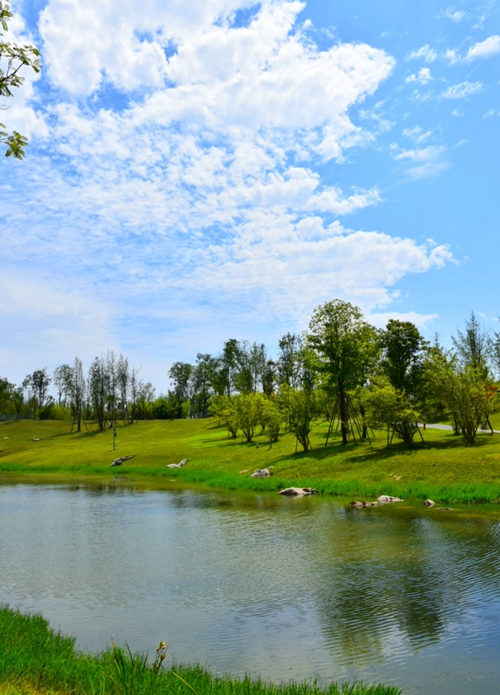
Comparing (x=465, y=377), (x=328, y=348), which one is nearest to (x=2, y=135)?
(x=465, y=377)

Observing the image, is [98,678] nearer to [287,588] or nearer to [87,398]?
[287,588]

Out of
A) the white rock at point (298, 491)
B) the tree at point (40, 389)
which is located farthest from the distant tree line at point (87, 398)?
the white rock at point (298, 491)

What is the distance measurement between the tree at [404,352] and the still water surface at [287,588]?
18.6m

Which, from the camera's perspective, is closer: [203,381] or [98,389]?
[98,389]

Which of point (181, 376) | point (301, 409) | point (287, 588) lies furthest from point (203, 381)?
point (287, 588)

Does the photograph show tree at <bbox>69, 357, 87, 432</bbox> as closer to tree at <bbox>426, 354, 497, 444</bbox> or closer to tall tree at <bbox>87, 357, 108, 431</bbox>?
tall tree at <bbox>87, 357, 108, 431</bbox>

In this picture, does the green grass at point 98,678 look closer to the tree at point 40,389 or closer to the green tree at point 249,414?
the green tree at point 249,414

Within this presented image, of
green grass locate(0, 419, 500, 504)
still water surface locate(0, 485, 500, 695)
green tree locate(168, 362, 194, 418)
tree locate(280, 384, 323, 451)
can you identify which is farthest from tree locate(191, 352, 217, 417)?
still water surface locate(0, 485, 500, 695)

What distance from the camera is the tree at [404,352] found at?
47.8 m

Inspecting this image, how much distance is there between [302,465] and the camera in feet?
154

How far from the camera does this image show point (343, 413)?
176 ft

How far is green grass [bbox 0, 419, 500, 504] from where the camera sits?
3500 cm

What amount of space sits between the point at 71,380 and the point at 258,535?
131 meters

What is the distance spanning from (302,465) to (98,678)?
3956 cm
